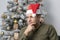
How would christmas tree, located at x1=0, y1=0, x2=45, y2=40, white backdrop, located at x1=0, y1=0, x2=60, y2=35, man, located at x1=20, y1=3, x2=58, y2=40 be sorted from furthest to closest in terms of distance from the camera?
white backdrop, located at x1=0, y1=0, x2=60, y2=35 < christmas tree, located at x1=0, y1=0, x2=45, y2=40 < man, located at x1=20, y1=3, x2=58, y2=40

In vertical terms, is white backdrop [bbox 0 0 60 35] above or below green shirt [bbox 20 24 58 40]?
above

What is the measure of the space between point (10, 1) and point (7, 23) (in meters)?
0.33

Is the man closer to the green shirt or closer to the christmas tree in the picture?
the green shirt

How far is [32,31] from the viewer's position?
5.95ft

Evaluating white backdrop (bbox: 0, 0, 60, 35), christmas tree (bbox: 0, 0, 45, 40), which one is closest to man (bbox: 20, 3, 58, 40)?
christmas tree (bbox: 0, 0, 45, 40)

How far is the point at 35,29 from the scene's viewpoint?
5.99 feet

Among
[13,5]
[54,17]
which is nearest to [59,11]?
[54,17]

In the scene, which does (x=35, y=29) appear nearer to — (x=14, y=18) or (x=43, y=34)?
(x=43, y=34)

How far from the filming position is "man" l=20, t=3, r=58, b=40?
175 cm

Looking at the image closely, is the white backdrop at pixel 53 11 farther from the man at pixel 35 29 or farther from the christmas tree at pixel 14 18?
the man at pixel 35 29

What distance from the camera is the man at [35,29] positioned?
5.74 ft

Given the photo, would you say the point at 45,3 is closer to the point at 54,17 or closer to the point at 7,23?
the point at 54,17

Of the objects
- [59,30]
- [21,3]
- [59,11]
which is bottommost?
[59,30]

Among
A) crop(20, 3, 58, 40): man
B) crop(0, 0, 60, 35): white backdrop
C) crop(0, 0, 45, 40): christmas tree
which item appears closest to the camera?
crop(20, 3, 58, 40): man
